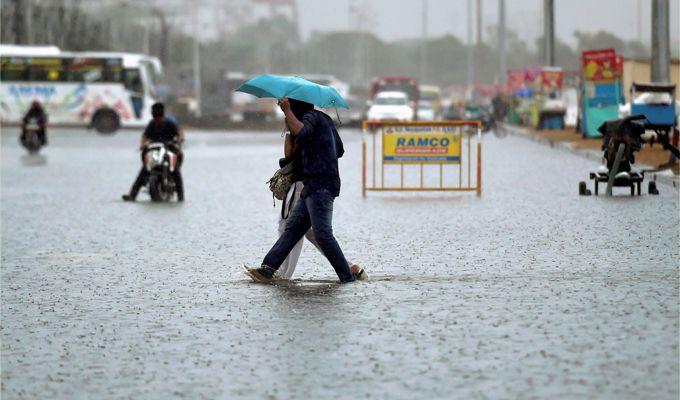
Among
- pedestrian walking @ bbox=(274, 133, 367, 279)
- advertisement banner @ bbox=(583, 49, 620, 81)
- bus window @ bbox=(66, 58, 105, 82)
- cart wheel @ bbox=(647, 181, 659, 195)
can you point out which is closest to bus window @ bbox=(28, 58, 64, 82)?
bus window @ bbox=(66, 58, 105, 82)

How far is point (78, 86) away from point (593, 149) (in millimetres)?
30456

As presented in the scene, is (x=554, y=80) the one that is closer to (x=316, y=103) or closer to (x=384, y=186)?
(x=384, y=186)

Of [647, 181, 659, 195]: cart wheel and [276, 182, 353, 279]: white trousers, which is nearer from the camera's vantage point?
[276, 182, 353, 279]: white trousers

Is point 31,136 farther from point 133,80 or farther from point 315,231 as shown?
point 315,231

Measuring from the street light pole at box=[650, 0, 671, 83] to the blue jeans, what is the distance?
2212 centimetres

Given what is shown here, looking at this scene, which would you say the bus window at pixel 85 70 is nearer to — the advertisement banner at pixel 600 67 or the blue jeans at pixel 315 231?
the advertisement banner at pixel 600 67

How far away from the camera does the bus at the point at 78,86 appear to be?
61.3 m

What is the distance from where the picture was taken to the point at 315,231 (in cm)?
1153

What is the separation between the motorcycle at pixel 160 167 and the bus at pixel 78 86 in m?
40.0

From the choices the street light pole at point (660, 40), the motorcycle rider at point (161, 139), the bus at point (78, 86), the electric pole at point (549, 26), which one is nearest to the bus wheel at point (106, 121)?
the bus at point (78, 86)

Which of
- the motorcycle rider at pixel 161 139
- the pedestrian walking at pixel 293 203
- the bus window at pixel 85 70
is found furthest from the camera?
the bus window at pixel 85 70

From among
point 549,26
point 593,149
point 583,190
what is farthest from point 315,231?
point 549,26

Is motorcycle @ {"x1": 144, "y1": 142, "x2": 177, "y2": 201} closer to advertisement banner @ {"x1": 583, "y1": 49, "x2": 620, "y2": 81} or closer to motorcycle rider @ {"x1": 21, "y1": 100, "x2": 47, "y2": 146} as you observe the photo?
motorcycle rider @ {"x1": 21, "y1": 100, "x2": 47, "y2": 146}

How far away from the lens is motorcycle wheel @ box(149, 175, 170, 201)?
21172mm
